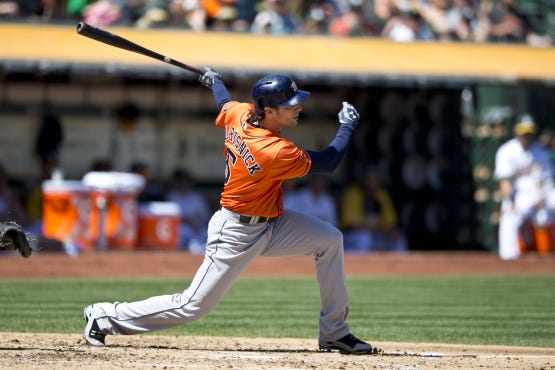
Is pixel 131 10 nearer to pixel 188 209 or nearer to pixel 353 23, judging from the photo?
pixel 188 209

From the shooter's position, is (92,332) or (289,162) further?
(92,332)

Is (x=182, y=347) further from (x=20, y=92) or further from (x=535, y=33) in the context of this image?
(x=535, y=33)

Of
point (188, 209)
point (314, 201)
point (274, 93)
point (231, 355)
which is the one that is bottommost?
point (231, 355)

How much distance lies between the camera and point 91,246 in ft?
45.0

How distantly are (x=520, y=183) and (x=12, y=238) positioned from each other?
31.8ft

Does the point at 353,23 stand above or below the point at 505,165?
above

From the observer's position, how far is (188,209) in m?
14.8

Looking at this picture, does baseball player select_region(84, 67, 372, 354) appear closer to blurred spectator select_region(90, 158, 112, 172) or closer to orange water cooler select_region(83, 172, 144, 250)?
orange water cooler select_region(83, 172, 144, 250)

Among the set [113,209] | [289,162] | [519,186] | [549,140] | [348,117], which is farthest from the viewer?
[549,140]

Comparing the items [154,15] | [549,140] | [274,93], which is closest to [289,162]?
[274,93]

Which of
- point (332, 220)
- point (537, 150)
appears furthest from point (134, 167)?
point (537, 150)

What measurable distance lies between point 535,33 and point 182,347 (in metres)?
12.1

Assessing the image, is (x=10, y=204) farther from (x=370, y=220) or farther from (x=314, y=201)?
(x=370, y=220)

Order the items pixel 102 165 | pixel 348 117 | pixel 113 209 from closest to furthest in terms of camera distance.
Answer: pixel 348 117
pixel 113 209
pixel 102 165
